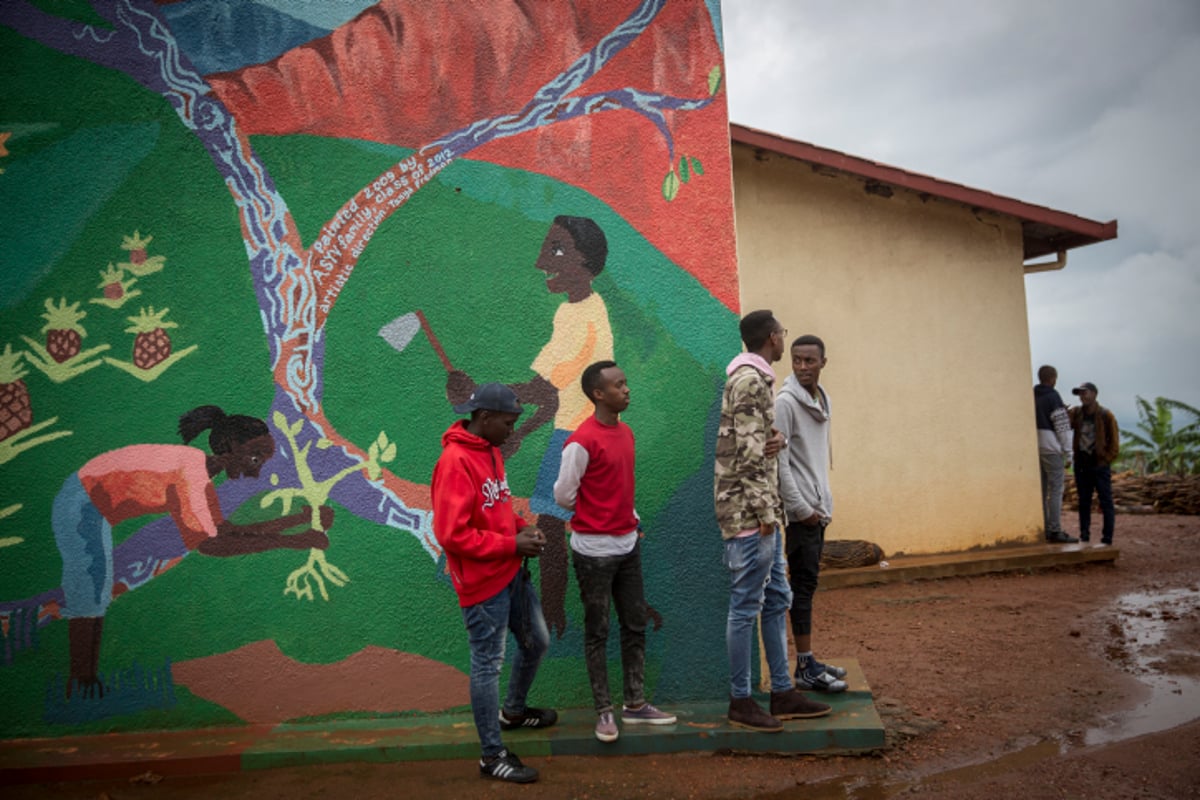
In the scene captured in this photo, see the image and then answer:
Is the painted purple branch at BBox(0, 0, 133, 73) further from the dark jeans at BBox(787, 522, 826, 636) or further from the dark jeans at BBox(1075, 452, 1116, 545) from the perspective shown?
the dark jeans at BBox(1075, 452, 1116, 545)

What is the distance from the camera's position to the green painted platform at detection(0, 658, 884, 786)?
13.1ft

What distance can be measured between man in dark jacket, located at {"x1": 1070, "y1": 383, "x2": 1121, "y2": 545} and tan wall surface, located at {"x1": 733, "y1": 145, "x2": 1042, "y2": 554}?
452 millimetres

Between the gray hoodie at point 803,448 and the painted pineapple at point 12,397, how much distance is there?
4258mm

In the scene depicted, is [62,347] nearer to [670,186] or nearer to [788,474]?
[670,186]

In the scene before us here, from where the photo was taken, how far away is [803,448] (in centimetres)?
440

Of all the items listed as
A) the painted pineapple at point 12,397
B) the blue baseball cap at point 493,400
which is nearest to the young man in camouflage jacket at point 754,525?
the blue baseball cap at point 493,400

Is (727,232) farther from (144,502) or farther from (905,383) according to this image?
(905,383)

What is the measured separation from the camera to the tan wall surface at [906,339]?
8727mm

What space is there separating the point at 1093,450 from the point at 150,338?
9.03m

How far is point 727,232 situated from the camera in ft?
15.4

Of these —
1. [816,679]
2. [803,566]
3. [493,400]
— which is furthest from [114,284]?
[816,679]

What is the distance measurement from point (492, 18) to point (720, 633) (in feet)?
12.4

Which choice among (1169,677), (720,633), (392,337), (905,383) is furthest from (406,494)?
(905,383)

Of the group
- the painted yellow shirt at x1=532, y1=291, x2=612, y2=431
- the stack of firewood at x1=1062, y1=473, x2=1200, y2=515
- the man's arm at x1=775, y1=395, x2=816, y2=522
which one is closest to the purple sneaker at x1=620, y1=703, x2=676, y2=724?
the man's arm at x1=775, y1=395, x2=816, y2=522
